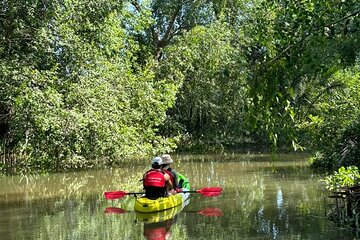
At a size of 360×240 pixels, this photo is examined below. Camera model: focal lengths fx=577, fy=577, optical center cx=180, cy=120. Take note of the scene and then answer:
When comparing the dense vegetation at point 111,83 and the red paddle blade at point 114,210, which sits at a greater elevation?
the dense vegetation at point 111,83

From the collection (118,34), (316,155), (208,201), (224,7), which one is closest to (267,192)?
(208,201)

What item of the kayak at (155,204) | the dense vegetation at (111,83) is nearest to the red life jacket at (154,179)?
the kayak at (155,204)

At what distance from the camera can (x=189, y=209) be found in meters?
11.9

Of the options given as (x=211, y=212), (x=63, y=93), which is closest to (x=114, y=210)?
(x=211, y=212)

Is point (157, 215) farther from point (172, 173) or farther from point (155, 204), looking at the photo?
point (172, 173)

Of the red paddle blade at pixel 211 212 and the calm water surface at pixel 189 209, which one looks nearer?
the calm water surface at pixel 189 209

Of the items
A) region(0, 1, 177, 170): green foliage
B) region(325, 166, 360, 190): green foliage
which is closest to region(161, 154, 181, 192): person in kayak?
region(0, 1, 177, 170): green foliage

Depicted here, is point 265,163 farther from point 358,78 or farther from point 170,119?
point 170,119

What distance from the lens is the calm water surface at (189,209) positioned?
30.9 ft

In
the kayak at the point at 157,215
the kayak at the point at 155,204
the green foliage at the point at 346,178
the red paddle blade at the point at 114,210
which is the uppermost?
the green foliage at the point at 346,178

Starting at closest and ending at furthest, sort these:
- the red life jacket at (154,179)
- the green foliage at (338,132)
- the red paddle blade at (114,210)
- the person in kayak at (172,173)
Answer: the red life jacket at (154,179), the red paddle blade at (114,210), the person in kayak at (172,173), the green foliage at (338,132)

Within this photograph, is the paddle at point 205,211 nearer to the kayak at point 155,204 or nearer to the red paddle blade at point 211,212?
the red paddle blade at point 211,212

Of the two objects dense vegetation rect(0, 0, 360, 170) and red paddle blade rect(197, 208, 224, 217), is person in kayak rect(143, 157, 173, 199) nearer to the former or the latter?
red paddle blade rect(197, 208, 224, 217)

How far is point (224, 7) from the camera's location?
3095 cm
